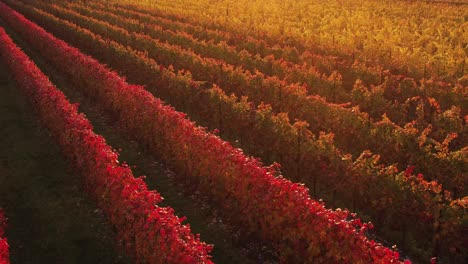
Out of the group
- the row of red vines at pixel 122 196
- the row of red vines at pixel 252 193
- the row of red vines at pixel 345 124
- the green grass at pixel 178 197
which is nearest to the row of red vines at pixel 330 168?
the row of red vines at pixel 345 124

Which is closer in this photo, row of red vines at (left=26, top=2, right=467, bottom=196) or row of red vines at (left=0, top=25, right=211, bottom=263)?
row of red vines at (left=0, top=25, right=211, bottom=263)

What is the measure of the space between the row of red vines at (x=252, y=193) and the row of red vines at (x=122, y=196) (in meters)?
1.45

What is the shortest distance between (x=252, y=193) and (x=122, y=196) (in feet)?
9.07

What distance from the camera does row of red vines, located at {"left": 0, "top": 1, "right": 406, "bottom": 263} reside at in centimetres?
791

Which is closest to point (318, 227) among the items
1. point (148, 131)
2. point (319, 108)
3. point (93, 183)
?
point (93, 183)

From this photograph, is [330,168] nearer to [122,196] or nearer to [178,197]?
[178,197]

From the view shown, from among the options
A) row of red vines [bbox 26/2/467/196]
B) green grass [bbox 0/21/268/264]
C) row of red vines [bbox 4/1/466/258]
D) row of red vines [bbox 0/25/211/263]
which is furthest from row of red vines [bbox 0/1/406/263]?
row of red vines [bbox 26/2/467/196]

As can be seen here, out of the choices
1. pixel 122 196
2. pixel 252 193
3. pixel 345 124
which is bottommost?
pixel 122 196

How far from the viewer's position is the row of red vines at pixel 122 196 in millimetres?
7805

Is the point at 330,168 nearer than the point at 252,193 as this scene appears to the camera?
No

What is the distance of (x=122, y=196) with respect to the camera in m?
9.48

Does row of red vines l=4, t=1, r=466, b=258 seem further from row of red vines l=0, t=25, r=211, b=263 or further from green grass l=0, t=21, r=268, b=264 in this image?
row of red vines l=0, t=25, r=211, b=263

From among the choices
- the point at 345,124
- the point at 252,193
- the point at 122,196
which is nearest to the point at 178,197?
the point at 122,196

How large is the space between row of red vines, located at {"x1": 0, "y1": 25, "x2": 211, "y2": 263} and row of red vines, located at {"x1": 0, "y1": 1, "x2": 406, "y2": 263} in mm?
1452
